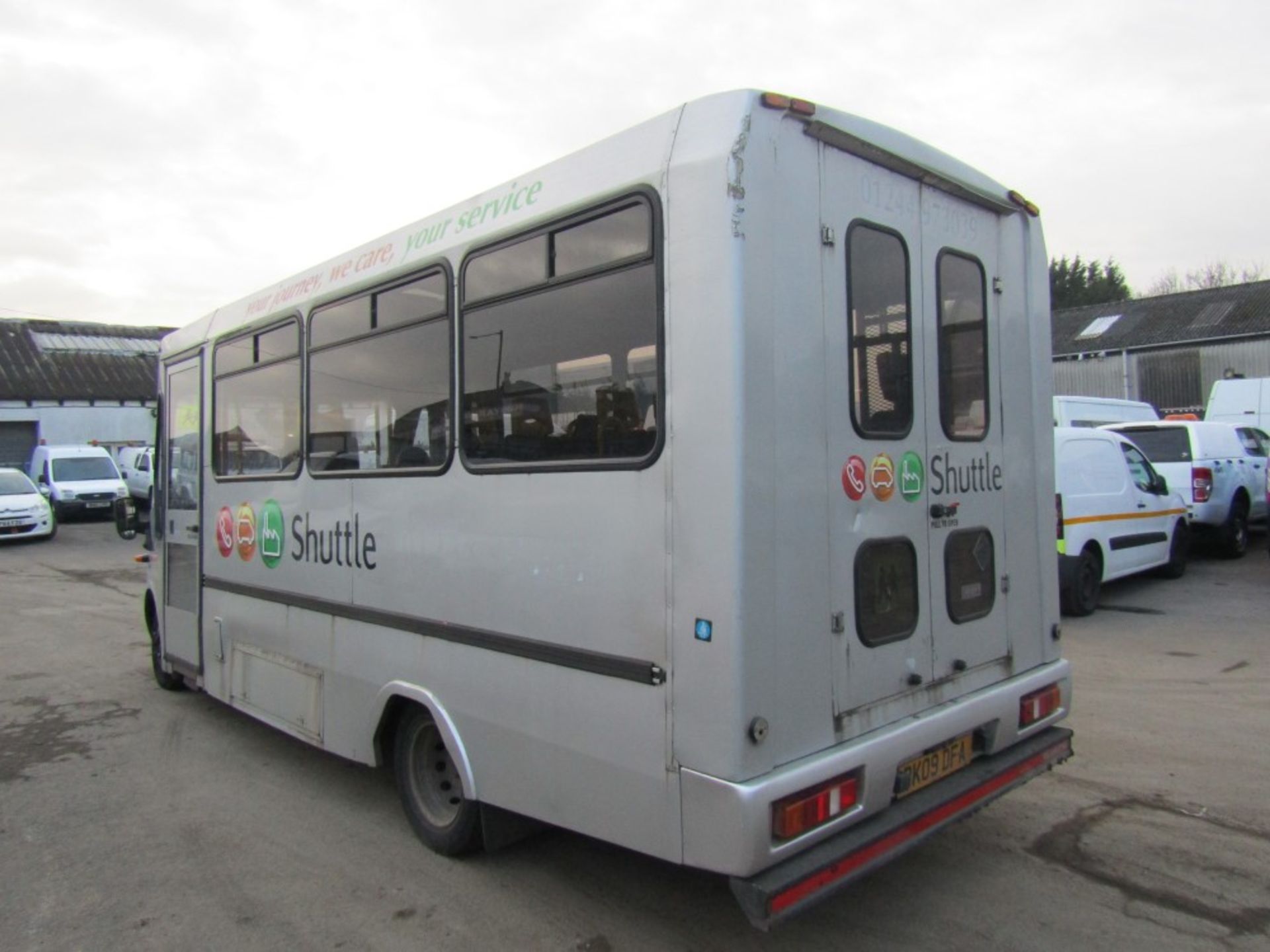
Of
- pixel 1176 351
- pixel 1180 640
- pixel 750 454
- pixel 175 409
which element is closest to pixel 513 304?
pixel 750 454

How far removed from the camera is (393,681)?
169 inches

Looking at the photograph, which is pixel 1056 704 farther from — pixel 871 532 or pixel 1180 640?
pixel 1180 640

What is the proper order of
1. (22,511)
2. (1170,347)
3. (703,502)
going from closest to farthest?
(703,502) → (22,511) → (1170,347)

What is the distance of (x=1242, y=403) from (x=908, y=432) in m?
17.9

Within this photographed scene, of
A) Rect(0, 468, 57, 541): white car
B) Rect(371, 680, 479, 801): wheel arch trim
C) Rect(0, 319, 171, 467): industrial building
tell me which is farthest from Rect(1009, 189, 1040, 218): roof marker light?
Rect(0, 319, 171, 467): industrial building

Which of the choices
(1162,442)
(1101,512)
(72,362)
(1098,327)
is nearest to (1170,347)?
(1098,327)

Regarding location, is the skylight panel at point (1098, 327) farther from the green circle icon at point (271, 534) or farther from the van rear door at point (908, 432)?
the green circle icon at point (271, 534)

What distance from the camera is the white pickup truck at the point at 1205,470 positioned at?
40.9 feet

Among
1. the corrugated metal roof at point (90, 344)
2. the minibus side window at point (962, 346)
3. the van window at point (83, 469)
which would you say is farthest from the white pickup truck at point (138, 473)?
the minibus side window at point (962, 346)

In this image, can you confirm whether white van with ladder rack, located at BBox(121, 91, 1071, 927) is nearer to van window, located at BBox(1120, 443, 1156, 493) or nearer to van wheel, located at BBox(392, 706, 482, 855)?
van wheel, located at BBox(392, 706, 482, 855)

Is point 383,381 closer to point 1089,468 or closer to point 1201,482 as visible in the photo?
point 1089,468

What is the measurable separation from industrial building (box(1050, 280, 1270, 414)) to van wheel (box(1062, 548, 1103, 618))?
20.9 m

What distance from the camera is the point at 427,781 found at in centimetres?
441

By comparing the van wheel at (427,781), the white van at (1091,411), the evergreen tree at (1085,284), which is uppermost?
the evergreen tree at (1085,284)
